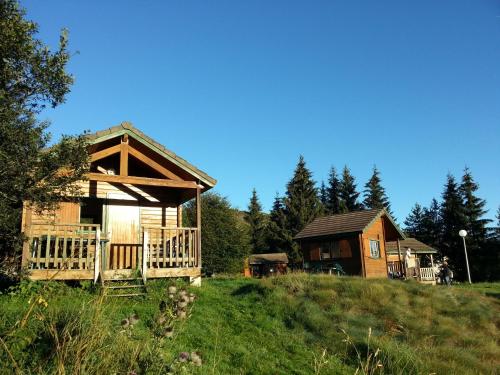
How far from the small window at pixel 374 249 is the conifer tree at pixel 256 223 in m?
28.6

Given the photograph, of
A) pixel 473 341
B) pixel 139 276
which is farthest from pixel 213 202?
pixel 473 341

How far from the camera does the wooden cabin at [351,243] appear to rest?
94.2ft

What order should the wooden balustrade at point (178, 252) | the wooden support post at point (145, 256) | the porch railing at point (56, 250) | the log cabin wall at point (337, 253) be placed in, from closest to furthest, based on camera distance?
the porch railing at point (56, 250), the wooden support post at point (145, 256), the wooden balustrade at point (178, 252), the log cabin wall at point (337, 253)

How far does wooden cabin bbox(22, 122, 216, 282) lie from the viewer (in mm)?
12719

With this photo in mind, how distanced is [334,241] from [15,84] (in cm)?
2519

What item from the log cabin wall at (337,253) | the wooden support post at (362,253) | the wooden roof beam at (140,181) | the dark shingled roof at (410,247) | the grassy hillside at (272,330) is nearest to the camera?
the grassy hillside at (272,330)

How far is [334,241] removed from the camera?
100ft

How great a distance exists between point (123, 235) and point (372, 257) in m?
18.6

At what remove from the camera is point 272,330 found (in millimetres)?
10414

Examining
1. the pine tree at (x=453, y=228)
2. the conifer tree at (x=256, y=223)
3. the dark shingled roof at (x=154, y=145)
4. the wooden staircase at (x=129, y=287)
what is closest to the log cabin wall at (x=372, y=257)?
the dark shingled roof at (x=154, y=145)

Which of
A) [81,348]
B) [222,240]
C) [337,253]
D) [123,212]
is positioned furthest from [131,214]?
[222,240]

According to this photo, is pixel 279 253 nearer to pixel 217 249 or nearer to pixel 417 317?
pixel 217 249

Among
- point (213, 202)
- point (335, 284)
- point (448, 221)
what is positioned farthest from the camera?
point (448, 221)

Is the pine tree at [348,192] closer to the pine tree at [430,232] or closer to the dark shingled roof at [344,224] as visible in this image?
the pine tree at [430,232]
